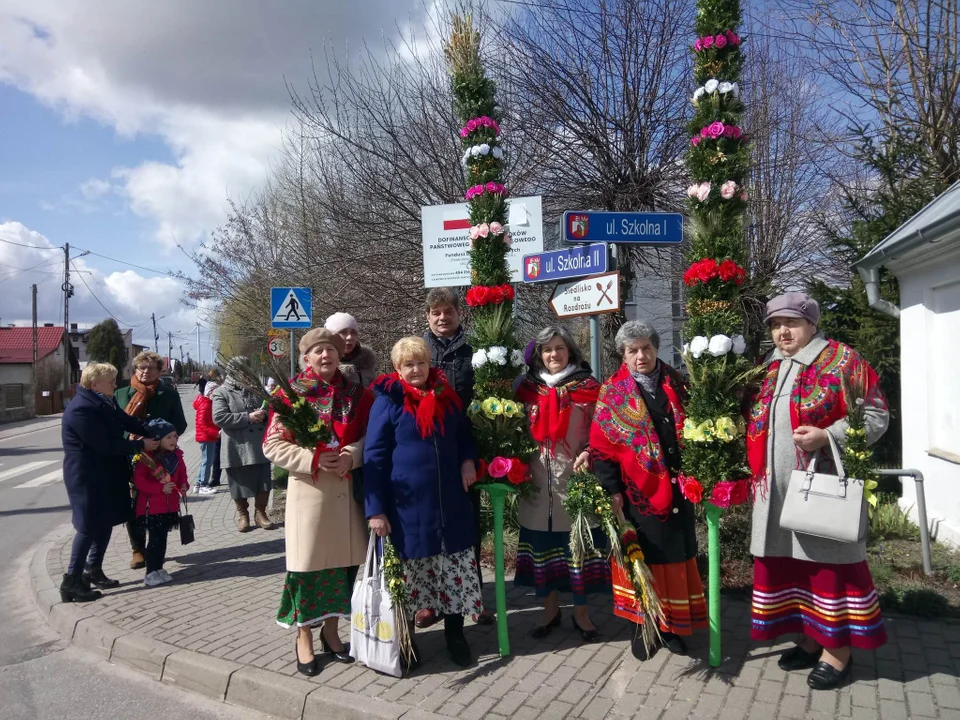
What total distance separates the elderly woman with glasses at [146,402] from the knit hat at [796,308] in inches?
197

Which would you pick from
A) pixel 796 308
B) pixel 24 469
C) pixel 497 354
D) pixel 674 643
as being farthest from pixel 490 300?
pixel 24 469

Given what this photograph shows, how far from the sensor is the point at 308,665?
12.7 feet

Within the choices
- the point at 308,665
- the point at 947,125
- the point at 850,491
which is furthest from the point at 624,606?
the point at 947,125

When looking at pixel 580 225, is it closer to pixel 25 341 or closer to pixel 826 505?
pixel 826 505

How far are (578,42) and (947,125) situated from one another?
17.3 ft

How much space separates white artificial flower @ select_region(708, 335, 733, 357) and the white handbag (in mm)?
629

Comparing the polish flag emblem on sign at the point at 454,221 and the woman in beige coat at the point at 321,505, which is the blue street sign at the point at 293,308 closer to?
the polish flag emblem on sign at the point at 454,221

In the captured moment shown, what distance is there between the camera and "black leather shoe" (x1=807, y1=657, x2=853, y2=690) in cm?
339

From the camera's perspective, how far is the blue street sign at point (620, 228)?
4930mm

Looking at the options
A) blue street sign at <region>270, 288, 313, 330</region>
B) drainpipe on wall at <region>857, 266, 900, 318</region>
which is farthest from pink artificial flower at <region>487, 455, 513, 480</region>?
blue street sign at <region>270, 288, 313, 330</region>

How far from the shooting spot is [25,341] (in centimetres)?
5772

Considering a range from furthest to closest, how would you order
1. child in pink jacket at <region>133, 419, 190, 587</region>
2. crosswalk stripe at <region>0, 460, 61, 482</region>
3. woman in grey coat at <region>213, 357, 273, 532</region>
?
crosswalk stripe at <region>0, 460, 61, 482</region>, woman in grey coat at <region>213, 357, 273, 532</region>, child in pink jacket at <region>133, 419, 190, 587</region>

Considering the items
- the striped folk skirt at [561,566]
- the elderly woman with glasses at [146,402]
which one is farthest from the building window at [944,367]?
the elderly woman with glasses at [146,402]

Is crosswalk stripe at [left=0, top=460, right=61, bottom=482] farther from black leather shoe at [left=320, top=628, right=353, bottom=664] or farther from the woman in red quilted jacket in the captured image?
black leather shoe at [left=320, top=628, right=353, bottom=664]
